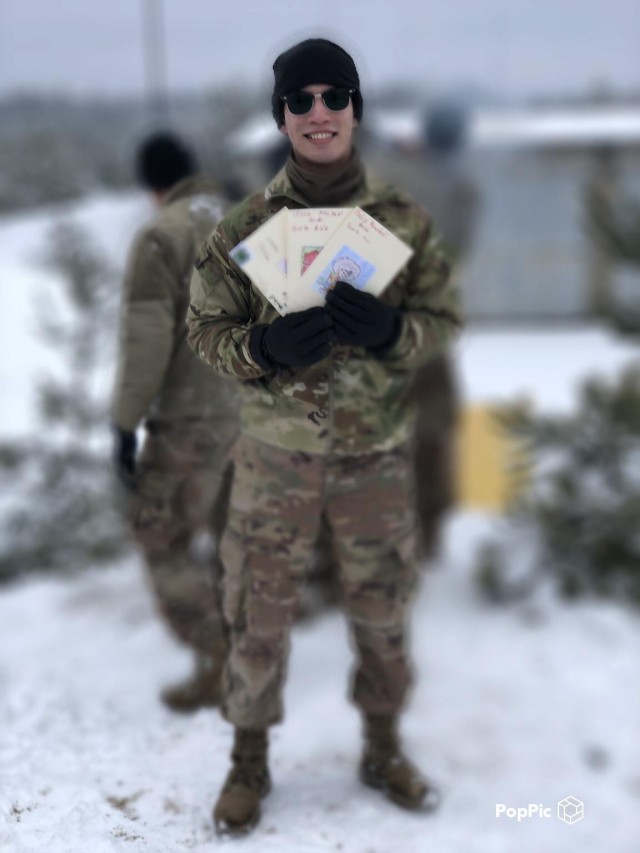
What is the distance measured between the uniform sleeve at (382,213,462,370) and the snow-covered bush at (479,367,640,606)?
6.95ft

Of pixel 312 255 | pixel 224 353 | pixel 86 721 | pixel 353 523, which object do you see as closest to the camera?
pixel 312 255

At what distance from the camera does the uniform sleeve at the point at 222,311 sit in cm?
178

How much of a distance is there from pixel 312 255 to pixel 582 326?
9177mm

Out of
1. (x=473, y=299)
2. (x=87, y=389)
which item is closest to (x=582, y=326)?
(x=473, y=299)

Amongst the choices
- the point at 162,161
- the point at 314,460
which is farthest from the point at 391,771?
the point at 162,161

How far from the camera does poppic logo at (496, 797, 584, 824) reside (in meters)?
2.37

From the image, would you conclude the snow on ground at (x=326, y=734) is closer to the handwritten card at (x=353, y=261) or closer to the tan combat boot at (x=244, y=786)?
the tan combat boot at (x=244, y=786)

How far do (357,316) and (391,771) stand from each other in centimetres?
127

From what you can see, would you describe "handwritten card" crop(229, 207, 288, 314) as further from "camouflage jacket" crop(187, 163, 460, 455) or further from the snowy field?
the snowy field

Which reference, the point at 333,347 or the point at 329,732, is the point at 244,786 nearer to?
the point at 329,732

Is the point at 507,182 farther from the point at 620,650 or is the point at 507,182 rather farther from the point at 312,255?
the point at 312,255

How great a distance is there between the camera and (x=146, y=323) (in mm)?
2291

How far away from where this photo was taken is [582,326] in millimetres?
10234

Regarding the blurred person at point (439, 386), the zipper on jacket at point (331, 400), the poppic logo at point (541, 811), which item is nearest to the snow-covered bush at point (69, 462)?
the blurred person at point (439, 386)
